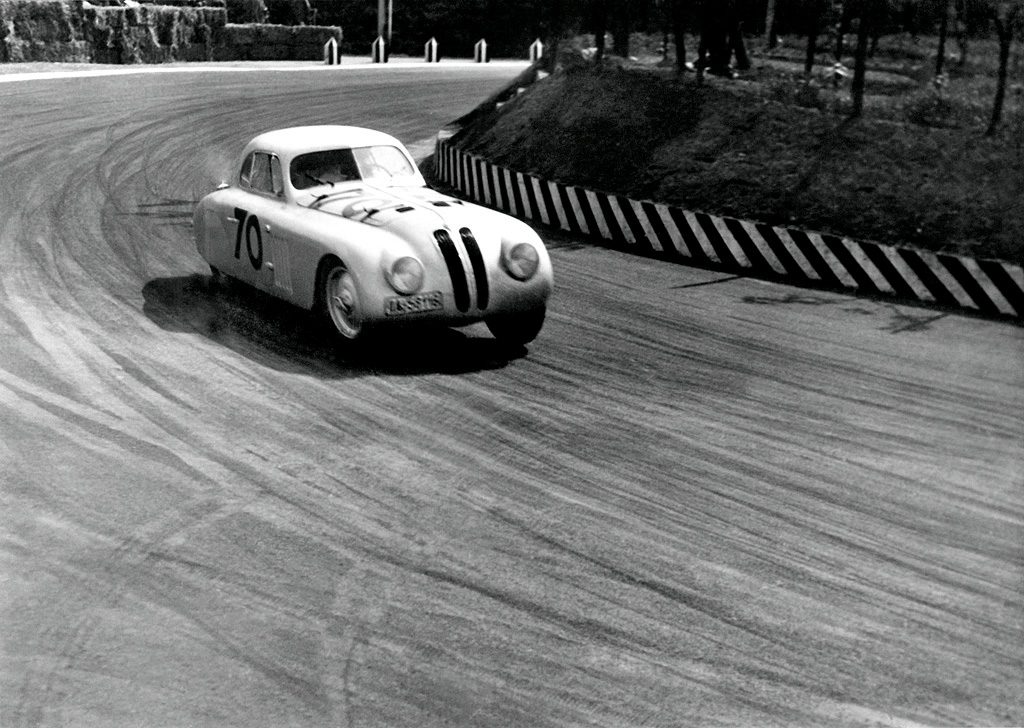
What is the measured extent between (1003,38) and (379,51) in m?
27.9

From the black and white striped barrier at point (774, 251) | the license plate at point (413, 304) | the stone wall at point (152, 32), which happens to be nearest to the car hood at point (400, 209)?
the license plate at point (413, 304)

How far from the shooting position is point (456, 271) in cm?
941

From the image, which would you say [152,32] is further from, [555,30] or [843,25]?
[843,25]

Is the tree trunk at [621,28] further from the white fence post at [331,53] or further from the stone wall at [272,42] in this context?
the stone wall at [272,42]

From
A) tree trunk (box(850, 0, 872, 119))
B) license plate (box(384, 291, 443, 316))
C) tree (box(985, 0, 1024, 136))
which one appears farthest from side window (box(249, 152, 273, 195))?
tree (box(985, 0, 1024, 136))

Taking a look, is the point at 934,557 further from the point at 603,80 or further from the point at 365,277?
the point at 603,80

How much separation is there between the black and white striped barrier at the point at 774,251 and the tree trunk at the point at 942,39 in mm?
5112

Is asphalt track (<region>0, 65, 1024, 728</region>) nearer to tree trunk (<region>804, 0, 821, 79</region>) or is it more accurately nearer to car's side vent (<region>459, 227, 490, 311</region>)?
car's side vent (<region>459, 227, 490, 311</region>)

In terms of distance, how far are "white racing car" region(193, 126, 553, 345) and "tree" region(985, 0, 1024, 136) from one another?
8434 millimetres

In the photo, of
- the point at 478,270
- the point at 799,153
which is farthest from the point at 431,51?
the point at 478,270

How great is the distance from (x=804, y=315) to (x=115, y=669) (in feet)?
28.0

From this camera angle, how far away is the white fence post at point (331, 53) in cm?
3909

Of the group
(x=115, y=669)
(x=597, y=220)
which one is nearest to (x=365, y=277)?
(x=115, y=669)

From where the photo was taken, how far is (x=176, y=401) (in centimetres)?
838
